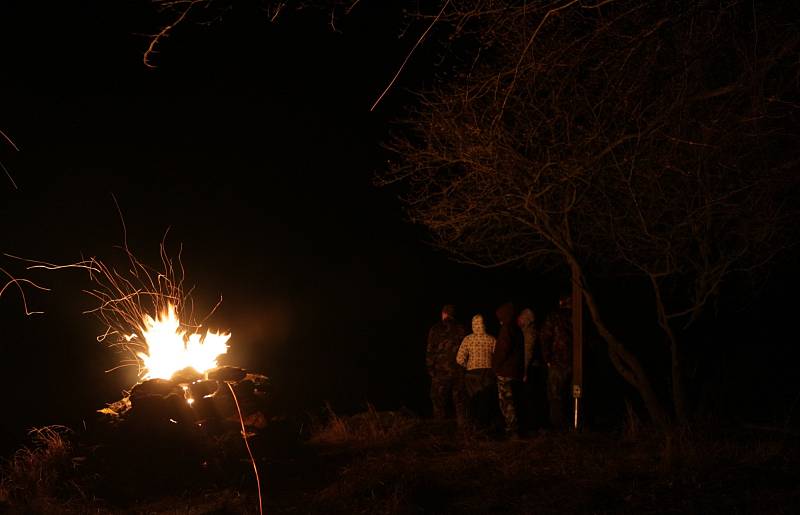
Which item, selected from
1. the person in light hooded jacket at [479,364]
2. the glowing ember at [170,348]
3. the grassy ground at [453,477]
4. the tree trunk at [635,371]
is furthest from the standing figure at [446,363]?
the glowing ember at [170,348]

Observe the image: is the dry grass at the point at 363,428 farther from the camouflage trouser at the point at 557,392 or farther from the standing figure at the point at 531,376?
the camouflage trouser at the point at 557,392

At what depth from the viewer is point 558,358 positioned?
979 centimetres

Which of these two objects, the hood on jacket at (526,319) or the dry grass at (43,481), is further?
the hood on jacket at (526,319)

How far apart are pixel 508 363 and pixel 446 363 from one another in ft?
4.48

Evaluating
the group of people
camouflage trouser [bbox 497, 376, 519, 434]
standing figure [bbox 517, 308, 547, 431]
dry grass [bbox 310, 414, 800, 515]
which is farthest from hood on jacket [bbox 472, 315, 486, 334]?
dry grass [bbox 310, 414, 800, 515]

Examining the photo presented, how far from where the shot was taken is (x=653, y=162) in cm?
899

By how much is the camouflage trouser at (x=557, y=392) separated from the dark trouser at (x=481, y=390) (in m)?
0.79

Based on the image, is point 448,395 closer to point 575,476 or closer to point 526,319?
point 526,319

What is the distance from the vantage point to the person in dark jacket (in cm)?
924

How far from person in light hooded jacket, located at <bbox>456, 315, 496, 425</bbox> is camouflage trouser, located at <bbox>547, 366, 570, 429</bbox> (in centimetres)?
81

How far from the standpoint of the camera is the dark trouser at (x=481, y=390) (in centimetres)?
967

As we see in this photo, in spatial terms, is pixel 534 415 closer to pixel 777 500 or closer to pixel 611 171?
pixel 611 171

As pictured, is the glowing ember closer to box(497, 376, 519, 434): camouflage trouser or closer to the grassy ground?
the grassy ground

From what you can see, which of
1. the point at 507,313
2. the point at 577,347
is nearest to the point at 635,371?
the point at 577,347
